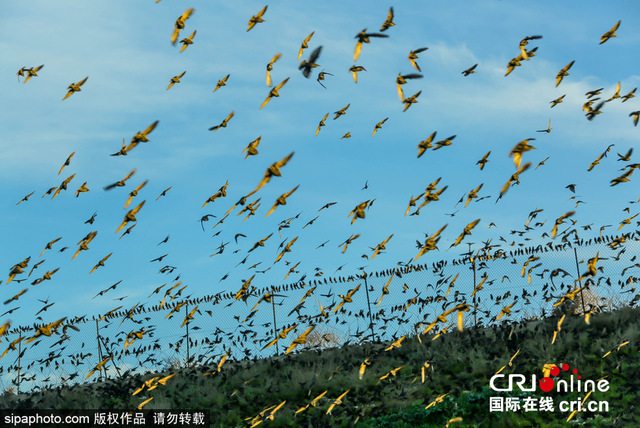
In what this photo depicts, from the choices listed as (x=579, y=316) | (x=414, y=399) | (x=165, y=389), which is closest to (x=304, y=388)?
(x=414, y=399)

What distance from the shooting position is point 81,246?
13.0 m

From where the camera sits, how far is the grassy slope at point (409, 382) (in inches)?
459

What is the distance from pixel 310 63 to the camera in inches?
372

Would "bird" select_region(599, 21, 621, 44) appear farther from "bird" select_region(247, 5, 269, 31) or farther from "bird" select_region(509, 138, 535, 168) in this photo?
"bird" select_region(247, 5, 269, 31)

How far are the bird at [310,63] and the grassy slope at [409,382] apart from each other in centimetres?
665

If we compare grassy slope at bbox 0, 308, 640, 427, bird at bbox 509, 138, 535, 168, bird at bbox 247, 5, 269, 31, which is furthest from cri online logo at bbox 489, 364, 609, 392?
bird at bbox 247, 5, 269, 31

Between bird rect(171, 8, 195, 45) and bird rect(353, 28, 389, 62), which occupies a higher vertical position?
bird rect(171, 8, 195, 45)

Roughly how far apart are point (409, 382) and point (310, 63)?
25.6ft

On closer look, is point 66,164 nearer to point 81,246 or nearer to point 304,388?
point 81,246

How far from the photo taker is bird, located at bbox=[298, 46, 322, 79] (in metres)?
9.12

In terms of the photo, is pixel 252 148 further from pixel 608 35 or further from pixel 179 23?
pixel 608 35

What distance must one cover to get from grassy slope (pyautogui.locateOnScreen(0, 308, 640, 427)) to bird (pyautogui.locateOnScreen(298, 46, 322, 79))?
21.8ft


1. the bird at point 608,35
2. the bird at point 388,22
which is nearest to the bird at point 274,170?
the bird at point 388,22

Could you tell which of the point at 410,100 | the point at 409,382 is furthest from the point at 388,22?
the point at 409,382
